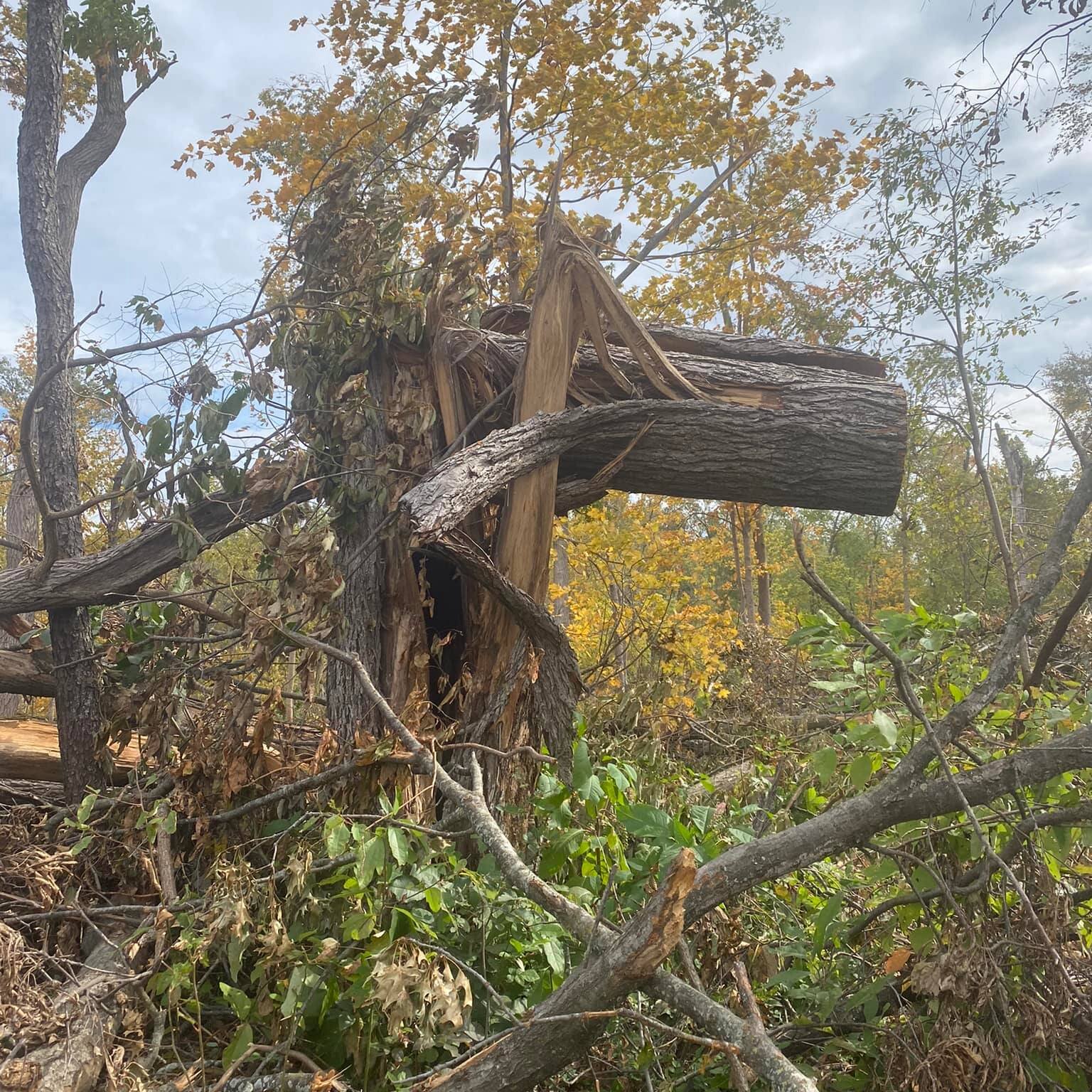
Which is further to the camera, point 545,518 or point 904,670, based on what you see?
point 545,518

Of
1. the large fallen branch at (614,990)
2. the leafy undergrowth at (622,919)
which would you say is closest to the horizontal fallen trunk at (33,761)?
the leafy undergrowth at (622,919)

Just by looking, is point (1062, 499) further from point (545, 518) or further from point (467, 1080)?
point (467, 1080)

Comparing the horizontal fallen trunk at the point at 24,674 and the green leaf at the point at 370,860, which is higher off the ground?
the horizontal fallen trunk at the point at 24,674

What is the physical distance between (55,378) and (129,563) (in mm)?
987

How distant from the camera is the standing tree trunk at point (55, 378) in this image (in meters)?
3.79

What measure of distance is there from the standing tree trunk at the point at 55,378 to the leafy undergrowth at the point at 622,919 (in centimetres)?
87

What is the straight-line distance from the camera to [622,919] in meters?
2.45

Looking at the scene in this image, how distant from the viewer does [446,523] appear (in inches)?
113

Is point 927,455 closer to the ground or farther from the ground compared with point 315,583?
farther from the ground

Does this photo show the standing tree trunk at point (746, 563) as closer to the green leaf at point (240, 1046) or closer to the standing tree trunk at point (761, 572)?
the standing tree trunk at point (761, 572)

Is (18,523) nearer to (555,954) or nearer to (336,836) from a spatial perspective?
(336,836)

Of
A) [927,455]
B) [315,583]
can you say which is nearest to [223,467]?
[315,583]

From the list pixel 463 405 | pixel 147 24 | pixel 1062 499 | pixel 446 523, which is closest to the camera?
pixel 446 523

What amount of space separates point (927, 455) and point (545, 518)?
11.3 metres
